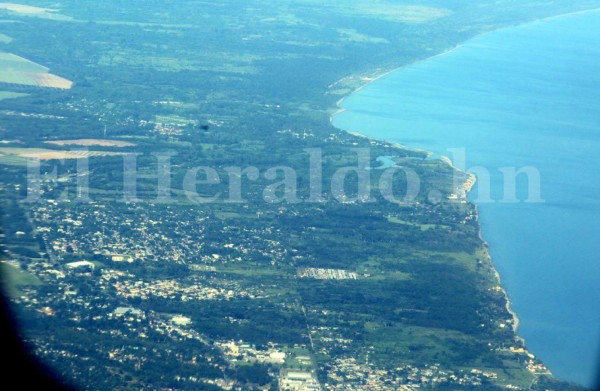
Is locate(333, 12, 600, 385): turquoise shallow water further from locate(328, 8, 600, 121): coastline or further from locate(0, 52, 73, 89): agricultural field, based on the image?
locate(0, 52, 73, 89): agricultural field

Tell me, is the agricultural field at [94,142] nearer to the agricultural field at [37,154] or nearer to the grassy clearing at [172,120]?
the agricultural field at [37,154]

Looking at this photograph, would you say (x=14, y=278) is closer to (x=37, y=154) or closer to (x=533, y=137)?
(x=37, y=154)

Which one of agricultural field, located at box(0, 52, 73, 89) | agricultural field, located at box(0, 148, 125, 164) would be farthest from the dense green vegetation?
agricultural field, located at box(0, 52, 73, 89)

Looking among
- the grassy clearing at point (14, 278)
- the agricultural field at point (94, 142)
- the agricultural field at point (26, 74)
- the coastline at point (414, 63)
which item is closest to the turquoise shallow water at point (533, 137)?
the coastline at point (414, 63)

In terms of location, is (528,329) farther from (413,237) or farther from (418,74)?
(418,74)

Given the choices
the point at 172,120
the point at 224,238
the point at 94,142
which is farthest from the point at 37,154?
the point at 224,238
